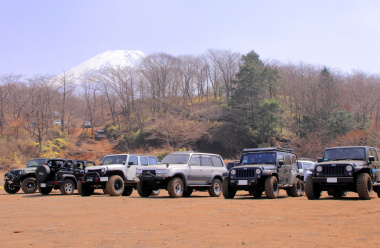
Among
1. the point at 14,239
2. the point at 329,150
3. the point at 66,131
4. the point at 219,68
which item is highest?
the point at 219,68

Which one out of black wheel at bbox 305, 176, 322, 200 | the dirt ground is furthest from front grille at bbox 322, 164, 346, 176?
the dirt ground

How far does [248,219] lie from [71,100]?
183 ft

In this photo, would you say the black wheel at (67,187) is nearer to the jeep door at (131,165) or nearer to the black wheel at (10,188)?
the jeep door at (131,165)

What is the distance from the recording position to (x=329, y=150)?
49.4 feet

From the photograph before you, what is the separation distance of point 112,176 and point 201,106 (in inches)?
1538

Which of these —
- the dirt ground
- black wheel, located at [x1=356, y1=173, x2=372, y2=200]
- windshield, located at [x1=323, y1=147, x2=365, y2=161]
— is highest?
windshield, located at [x1=323, y1=147, x2=365, y2=161]

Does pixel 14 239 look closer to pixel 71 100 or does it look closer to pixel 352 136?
pixel 352 136

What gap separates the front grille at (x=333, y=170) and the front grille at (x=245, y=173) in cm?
245

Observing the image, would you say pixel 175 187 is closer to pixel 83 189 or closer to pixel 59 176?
pixel 83 189

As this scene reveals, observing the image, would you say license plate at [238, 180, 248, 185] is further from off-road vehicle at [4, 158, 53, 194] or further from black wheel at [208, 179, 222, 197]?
off-road vehicle at [4, 158, 53, 194]

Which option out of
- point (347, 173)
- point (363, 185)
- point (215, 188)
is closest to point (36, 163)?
point (215, 188)

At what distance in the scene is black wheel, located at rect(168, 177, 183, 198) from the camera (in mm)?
15211

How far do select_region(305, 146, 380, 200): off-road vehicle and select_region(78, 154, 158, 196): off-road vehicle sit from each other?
699cm

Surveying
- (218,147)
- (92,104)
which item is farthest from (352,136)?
(92,104)
